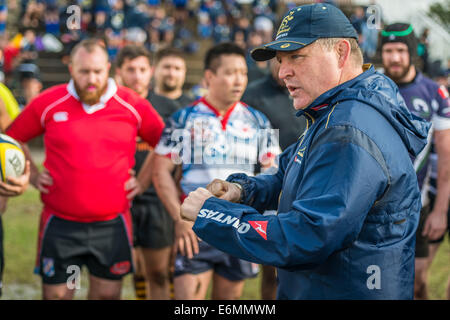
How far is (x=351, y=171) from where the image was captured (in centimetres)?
183

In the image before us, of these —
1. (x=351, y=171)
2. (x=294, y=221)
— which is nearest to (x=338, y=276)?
(x=294, y=221)

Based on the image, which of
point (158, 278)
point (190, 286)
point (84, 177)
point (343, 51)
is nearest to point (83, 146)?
point (84, 177)

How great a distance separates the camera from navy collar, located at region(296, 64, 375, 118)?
2.11 m

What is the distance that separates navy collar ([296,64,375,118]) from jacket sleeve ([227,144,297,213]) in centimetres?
43

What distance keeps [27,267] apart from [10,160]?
3310 millimetres

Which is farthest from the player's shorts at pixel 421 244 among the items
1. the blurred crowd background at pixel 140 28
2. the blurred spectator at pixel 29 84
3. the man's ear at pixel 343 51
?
the blurred crowd background at pixel 140 28

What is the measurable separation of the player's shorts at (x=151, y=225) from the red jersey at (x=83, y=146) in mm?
911

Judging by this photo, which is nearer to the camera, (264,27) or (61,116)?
(61,116)

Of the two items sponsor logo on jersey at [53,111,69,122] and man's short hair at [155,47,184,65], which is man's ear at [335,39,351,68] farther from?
man's short hair at [155,47,184,65]

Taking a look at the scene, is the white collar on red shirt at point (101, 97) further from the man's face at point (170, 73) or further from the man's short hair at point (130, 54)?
the man's face at point (170, 73)

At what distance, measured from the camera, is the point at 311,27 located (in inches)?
82.7

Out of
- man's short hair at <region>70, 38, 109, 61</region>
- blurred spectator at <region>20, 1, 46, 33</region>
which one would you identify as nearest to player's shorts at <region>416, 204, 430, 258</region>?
man's short hair at <region>70, 38, 109, 61</region>

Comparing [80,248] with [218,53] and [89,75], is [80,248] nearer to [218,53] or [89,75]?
[89,75]

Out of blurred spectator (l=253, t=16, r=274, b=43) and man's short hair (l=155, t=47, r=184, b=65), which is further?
blurred spectator (l=253, t=16, r=274, b=43)
